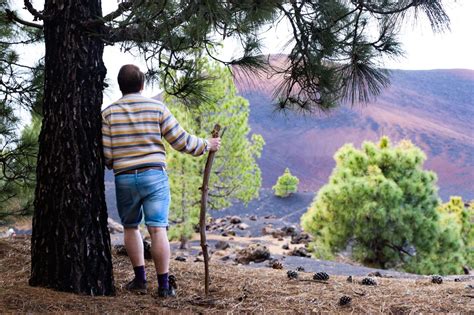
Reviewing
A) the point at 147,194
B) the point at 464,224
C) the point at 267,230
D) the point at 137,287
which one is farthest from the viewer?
the point at 267,230

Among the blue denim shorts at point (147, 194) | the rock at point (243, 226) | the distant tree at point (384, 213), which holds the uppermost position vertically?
the blue denim shorts at point (147, 194)

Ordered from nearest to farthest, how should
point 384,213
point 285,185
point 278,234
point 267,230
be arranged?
point 384,213
point 278,234
point 267,230
point 285,185

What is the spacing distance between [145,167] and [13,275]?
3.93 ft

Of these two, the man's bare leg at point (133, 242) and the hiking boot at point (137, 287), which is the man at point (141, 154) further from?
the hiking boot at point (137, 287)

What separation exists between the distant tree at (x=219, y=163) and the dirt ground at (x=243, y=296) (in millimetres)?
5785

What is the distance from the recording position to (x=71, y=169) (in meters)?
2.85

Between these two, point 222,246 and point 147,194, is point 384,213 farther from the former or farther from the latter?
point 147,194

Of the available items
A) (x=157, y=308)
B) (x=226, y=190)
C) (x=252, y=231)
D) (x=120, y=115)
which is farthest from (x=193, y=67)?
(x=252, y=231)

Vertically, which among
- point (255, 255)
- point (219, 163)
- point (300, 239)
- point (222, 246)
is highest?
point (219, 163)

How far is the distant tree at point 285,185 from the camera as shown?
19828mm

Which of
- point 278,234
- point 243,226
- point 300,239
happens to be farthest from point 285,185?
point 300,239

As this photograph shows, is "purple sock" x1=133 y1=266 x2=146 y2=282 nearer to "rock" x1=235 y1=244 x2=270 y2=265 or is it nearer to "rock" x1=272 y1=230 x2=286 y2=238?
"rock" x1=235 y1=244 x2=270 y2=265

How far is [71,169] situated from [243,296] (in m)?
1.05

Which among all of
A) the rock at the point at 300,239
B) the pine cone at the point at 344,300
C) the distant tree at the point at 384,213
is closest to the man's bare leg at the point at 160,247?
the pine cone at the point at 344,300
